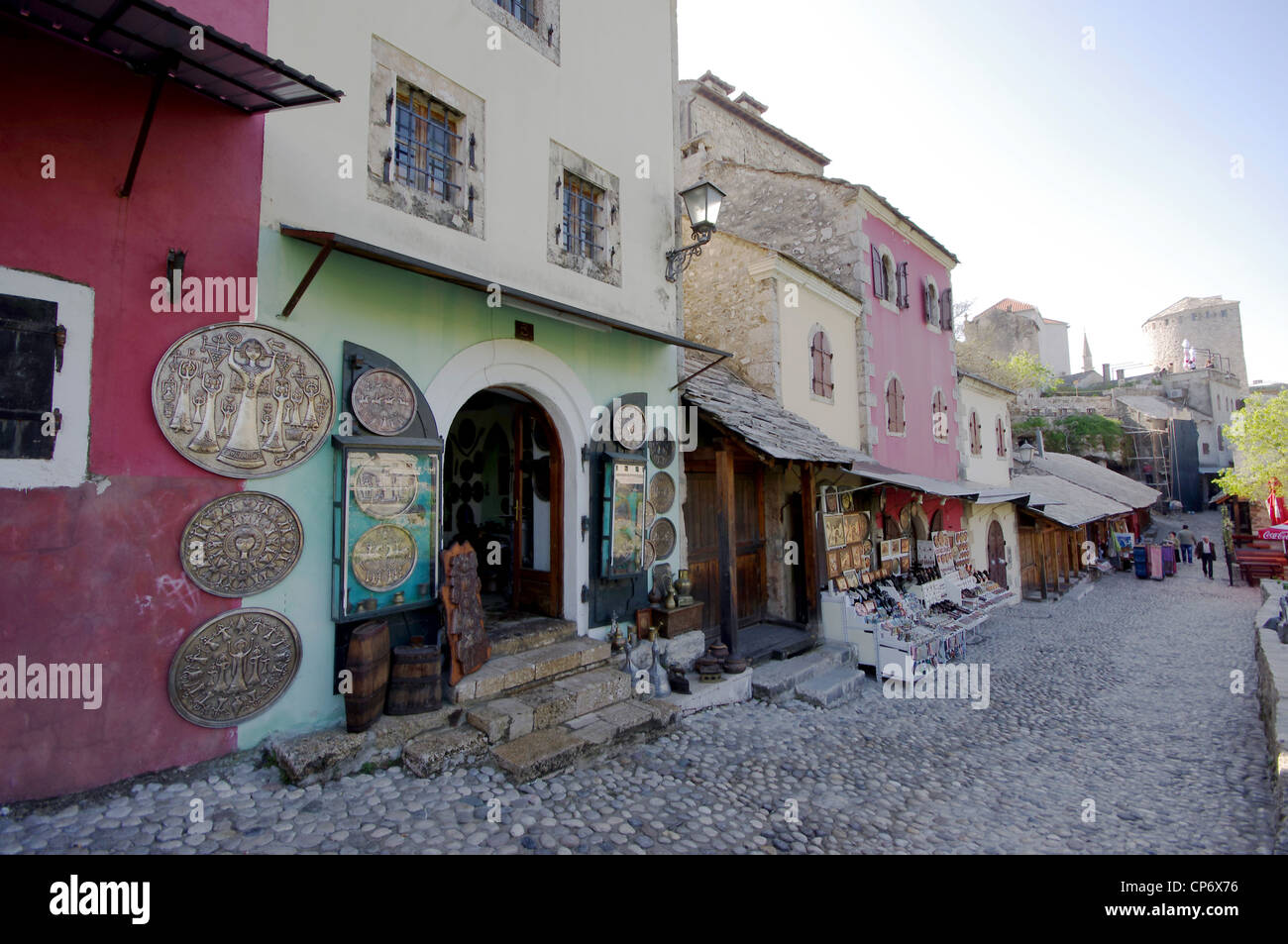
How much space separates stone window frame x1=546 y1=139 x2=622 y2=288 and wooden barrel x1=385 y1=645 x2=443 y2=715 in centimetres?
411

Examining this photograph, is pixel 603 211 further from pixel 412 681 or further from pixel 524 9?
pixel 412 681

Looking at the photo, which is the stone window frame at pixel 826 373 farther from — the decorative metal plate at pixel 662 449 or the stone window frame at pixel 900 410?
the decorative metal plate at pixel 662 449

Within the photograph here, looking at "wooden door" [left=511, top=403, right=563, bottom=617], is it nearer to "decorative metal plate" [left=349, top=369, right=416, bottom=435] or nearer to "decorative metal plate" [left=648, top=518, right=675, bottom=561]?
"decorative metal plate" [left=648, top=518, right=675, bottom=561]

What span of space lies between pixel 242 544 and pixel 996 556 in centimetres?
1758

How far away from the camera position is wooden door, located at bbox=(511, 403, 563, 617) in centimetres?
660

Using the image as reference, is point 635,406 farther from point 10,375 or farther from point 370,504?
point 10,375

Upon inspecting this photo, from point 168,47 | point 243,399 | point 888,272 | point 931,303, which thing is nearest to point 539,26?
point 168,47

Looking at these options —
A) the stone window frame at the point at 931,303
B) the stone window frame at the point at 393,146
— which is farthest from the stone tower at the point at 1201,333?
the stone window frame at the point at 393,146

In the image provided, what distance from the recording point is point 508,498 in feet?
29.7

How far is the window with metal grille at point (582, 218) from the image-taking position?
6676 mm
